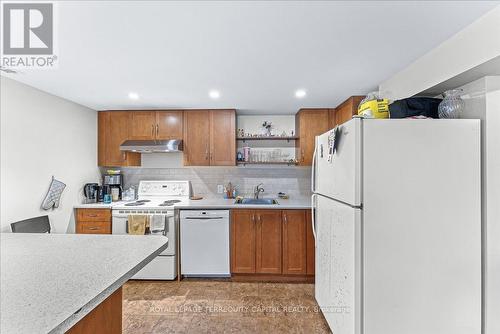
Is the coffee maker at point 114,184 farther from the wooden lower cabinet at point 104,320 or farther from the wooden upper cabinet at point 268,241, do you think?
the wooden lower cabinet at point 104,320

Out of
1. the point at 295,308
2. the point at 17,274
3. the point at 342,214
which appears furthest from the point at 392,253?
the point at 17,274

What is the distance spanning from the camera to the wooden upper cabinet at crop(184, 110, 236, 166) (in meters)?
3.59

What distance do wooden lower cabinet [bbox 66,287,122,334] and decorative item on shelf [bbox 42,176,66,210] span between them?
2231 mm

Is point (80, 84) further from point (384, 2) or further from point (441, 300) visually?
point (441, 300)

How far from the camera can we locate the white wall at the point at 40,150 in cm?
232

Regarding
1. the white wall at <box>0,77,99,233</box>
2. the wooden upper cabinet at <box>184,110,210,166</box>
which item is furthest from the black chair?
the wooden upper cabinet at <box>184,110,210,166</box>

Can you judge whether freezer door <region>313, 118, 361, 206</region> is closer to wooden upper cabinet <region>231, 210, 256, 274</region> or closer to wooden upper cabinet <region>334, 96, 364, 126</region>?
wooden upper cabinet <region>334, 96, 364, 126</region>

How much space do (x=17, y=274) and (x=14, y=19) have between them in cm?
137

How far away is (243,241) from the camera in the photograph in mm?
3232

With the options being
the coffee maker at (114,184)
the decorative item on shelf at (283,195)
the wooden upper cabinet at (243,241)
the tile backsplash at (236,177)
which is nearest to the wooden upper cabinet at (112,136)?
the coffee maker at (114,184)

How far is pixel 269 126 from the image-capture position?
12.8 feet

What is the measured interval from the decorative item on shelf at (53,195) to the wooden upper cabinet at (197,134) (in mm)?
1433

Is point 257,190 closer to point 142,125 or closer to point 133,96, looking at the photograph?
point 142,125

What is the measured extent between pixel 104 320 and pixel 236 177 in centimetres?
296
